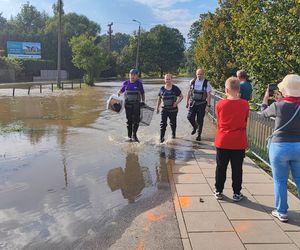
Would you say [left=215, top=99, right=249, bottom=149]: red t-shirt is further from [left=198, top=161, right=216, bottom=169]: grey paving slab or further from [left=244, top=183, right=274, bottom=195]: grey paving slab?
[left=198, top=161, right=216, bottom=169]: grey paving slab

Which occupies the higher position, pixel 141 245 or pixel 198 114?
pixel 198 114

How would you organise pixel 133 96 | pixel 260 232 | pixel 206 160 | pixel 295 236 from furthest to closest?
pixel 133 96
pixel 206 160
pixel 260 232
pixel 295 236

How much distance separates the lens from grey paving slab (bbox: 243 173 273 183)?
Answer: 6348 mm

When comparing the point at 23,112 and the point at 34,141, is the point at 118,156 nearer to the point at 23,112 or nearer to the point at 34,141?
the point at 34,141

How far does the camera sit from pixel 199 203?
5312mm

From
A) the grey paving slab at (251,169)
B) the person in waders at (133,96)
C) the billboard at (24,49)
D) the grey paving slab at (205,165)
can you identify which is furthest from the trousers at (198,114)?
the billboard at (24,49)

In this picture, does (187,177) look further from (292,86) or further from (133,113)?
(133,113)

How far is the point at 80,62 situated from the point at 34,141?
33532mm

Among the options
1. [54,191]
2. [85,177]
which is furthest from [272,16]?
[54,191]

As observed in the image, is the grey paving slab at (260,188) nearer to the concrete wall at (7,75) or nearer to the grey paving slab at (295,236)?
the grey paving slab at (295,236)

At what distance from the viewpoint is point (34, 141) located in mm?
9656

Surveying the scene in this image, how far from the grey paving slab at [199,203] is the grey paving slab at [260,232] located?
0.54m

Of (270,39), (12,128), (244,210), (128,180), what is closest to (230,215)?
(244,210)

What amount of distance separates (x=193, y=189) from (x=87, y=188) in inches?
64.2
